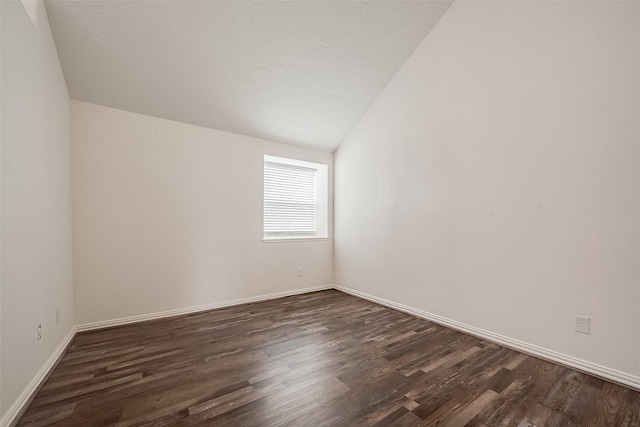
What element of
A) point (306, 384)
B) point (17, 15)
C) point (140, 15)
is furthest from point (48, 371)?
point (140, 15)

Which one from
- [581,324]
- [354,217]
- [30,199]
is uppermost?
[30,199]

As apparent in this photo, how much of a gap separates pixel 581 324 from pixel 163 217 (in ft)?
13.1

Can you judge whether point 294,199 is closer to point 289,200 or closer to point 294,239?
point 289,200

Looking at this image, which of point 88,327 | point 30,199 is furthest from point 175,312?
point 30,199

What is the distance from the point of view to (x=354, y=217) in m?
4.15

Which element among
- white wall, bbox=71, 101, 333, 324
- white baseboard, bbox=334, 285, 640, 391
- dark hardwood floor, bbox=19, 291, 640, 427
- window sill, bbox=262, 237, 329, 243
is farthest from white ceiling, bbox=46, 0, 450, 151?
white baseboard, bbox=334, 285, 640, 391

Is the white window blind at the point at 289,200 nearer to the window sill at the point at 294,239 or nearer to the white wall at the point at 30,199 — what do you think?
the window sill at the point at 294,239

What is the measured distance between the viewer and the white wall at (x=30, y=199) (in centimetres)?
150

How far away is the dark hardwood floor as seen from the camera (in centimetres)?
150

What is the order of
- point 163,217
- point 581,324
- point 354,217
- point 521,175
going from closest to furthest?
point 581,324, point 521,175, point 163,217, point 354,217

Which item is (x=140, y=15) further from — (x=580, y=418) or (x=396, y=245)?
(x=580, y=418)

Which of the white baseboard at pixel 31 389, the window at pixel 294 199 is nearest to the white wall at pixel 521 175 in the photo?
the window at pixel 294 199

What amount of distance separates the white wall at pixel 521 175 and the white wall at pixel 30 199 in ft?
10.9

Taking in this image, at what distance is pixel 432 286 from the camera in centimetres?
306
